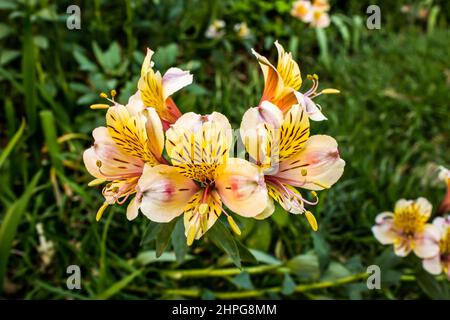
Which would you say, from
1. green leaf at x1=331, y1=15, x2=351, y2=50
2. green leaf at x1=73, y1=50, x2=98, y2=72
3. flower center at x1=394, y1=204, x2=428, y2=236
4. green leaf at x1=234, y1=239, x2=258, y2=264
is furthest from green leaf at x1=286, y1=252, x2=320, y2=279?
green leaf at x1=331, y1=15, x2=351, y2=50

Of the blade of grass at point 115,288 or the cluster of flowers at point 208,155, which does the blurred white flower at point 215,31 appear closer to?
the blade of grass at point 115,288

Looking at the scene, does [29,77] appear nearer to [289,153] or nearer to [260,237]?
[260,237]

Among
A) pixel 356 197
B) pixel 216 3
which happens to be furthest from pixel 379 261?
pixel 216 3

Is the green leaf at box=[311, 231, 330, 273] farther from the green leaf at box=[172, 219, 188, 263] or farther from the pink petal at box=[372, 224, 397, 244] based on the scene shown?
the green leaf at box=[172, 219, 188, 263]

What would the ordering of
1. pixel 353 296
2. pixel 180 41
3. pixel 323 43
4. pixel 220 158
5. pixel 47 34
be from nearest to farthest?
1. pixel 220 158
2. pixel 353 296
3. pixel 47 34
4. pixel 180 41
5. pixel 323 43

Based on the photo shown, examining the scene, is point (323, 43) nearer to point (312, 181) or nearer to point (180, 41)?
point (180, 41)

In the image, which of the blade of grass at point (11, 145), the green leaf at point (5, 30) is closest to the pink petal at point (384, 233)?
the blade of grass at point (11, 145)
